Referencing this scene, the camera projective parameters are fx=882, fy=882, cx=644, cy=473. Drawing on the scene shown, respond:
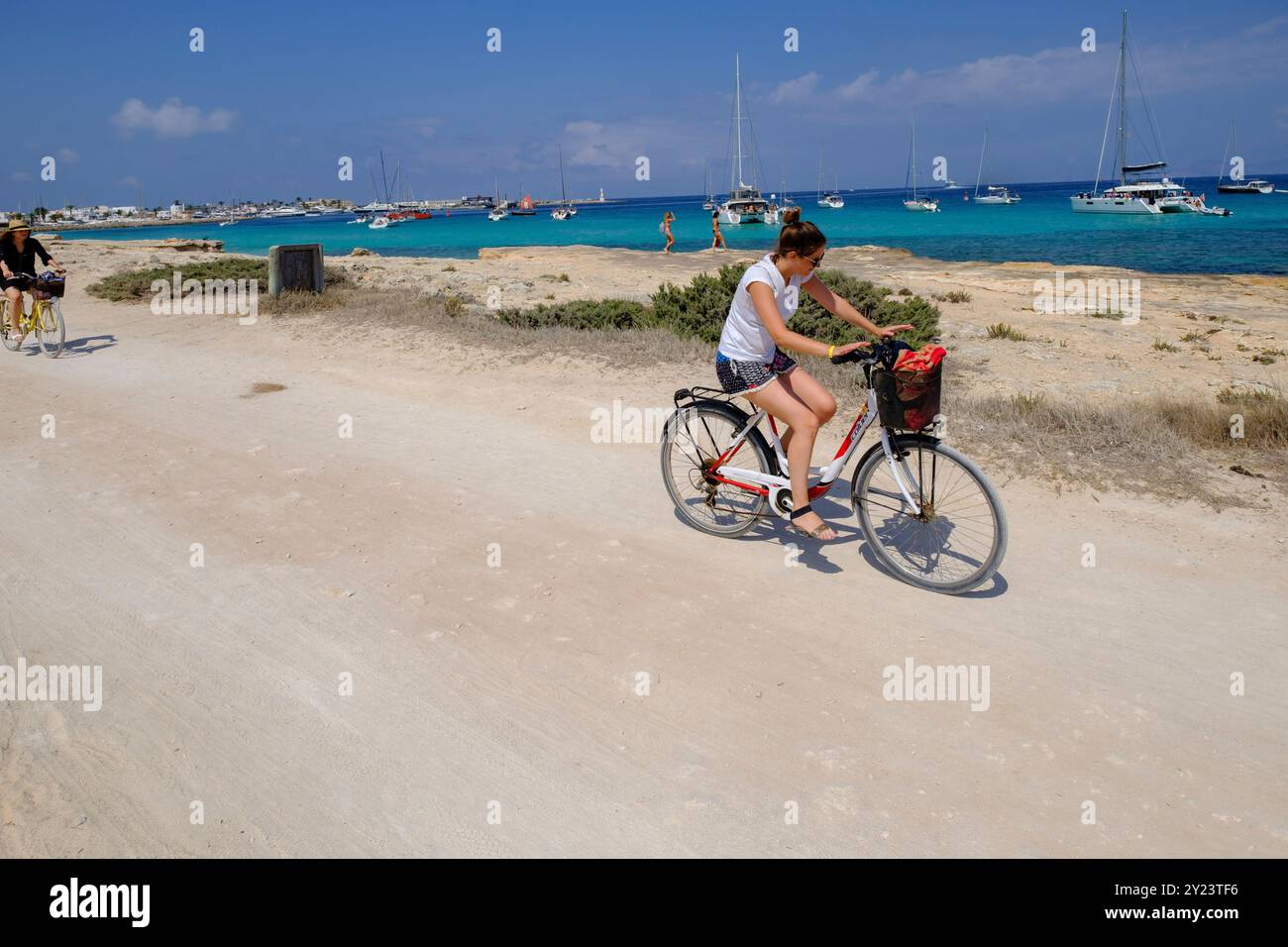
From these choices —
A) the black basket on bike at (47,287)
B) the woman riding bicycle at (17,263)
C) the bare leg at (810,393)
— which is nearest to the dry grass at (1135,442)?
the bare leg at (810,393)

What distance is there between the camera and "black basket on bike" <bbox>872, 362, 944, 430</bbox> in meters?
4.60

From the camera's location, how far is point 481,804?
10.9ft

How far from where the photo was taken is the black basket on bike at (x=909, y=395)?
460 centimetres

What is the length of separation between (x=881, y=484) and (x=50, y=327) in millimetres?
12378

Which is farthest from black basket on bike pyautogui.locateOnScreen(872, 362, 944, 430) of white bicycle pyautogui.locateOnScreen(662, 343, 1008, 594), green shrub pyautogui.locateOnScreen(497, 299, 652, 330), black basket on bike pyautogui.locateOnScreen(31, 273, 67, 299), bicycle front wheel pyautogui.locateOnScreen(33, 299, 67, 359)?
bicycle front wheel pyautogui.locateOnScreen(33, 299, 67, 359)

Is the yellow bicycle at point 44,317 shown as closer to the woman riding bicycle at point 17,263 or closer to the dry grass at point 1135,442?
the woman riding bicycle at point 17,263

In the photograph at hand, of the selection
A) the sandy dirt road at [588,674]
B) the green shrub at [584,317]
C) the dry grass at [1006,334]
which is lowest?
the sandy dirt road at [588,674]

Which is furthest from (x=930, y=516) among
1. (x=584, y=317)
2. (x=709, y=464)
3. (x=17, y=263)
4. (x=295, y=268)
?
(x=295, y=268)

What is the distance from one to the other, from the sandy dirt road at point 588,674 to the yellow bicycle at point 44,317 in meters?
6.12

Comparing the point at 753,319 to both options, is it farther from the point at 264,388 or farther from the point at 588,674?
the point at 264,388
